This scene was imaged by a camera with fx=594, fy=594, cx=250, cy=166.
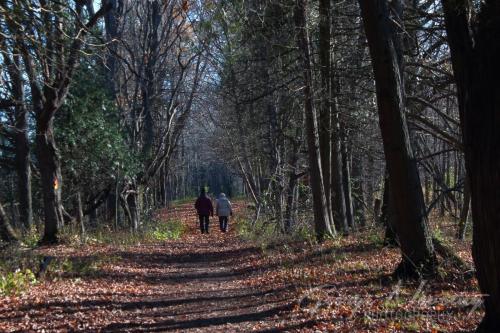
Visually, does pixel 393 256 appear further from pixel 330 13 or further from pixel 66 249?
pixel 66 249

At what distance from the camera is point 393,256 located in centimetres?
1169

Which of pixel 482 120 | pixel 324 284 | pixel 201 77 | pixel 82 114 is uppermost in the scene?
pixel 201 77

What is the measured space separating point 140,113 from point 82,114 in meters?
4.68

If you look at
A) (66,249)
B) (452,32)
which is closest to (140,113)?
(66,249)

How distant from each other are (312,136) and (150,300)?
6.15 meters

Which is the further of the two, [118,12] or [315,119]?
[118,12]

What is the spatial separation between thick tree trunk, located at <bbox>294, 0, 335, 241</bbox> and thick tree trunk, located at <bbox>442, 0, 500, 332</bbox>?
7.59 meters

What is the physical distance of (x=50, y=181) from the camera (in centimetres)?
1533

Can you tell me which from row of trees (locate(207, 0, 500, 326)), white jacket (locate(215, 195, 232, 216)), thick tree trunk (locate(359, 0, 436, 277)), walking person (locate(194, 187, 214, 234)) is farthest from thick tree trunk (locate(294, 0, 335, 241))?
white jacket (locate(215, 195, 232, 216))

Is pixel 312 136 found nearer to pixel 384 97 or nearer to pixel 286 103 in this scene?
pixel 286 103

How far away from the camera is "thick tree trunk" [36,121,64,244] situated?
597 inches

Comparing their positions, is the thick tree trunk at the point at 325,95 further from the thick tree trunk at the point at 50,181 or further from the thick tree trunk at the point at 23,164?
the thick tree trunk at the point at 23,164

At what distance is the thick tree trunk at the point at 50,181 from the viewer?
15.2 meters

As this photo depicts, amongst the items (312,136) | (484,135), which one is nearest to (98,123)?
(312,136)
